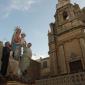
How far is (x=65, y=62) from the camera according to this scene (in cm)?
2061

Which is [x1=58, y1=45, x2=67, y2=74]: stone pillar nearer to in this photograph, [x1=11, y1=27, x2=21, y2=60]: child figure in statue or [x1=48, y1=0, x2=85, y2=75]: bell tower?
[x1=48, y1=0, x2=85, y2=75]: bell tower

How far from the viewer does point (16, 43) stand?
517 inches

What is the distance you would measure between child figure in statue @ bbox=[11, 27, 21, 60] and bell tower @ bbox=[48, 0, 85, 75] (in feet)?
24.7

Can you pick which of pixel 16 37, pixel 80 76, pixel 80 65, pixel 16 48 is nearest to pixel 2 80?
pixel 16 48

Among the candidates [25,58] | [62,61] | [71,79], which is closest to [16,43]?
[25,58]

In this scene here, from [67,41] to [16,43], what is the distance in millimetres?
9466

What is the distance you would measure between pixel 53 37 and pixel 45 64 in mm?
9079

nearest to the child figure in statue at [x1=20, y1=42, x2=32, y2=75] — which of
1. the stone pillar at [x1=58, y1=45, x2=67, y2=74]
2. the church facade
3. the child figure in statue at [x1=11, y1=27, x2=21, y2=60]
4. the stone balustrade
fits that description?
the child figure in statue at [x1=11, y1=27, x2=21, y2=60]

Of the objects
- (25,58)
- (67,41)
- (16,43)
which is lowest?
(25,58)

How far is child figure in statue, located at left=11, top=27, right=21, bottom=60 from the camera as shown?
12.6 meters

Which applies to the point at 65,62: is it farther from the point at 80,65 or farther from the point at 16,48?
the point at 16,48

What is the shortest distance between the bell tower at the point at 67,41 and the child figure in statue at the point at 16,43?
7.53m

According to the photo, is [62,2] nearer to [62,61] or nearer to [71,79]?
[62,61]

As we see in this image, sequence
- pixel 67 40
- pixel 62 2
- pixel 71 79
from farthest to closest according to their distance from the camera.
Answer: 1. pixel 62 2
2. pixel 67 40
3. pixel 71 79
